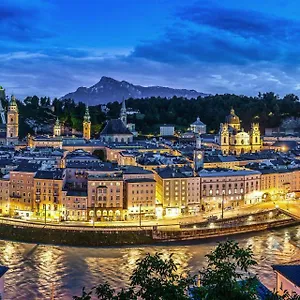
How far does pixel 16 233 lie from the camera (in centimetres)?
1508

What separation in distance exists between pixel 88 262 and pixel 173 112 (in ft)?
99.7

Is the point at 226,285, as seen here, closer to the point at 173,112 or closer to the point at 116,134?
the point at 116,134

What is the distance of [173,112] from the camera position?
4234 centimetres

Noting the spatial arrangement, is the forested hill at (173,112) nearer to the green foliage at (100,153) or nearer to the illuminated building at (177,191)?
the green foliage at (100,153)

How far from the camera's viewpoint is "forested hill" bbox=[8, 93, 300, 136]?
131 ft

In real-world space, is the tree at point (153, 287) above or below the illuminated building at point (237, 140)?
below

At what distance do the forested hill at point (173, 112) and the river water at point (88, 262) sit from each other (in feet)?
78.9

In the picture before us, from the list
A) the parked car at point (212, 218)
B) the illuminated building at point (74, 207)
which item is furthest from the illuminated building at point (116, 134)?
the parked car at point (212, 218)

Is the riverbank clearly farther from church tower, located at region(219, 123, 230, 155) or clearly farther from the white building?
the white building

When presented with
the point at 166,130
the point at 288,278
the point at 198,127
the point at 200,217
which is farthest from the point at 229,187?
the point at 198,127

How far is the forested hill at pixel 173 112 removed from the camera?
1569 inches

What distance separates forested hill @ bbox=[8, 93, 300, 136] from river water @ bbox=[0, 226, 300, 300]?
24.1 meters

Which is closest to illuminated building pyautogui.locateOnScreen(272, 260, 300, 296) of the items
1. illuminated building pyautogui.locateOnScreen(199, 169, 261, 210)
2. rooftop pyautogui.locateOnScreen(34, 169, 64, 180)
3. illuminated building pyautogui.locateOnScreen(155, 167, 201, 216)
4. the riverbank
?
the riverbank

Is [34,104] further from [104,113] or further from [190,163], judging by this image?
[190,163]
